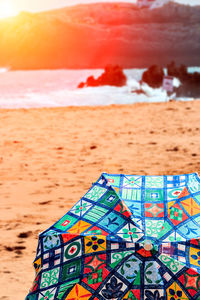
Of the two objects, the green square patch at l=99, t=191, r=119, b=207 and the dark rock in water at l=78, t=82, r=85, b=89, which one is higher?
the dark rock in water at l=78, t=82, r=85, b=89

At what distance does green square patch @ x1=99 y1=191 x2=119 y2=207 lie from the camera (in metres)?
1.89

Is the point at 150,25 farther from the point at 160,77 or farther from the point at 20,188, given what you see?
the point at 20,188

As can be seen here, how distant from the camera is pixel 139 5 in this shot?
278ft

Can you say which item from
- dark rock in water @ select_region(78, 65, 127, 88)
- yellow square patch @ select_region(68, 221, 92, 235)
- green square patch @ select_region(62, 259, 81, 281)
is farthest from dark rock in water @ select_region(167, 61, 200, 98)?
green square patch @ select_region(62, 259, 81, 281)

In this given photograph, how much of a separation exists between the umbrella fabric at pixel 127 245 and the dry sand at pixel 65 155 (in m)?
1.42

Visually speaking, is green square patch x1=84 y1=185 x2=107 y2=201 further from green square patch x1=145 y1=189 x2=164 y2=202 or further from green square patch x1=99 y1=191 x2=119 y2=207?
green square patch x1=145 y1=189 x2=164 y2=202

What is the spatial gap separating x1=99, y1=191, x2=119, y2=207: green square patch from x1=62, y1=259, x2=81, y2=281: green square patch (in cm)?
36

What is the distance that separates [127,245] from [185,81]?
1872 inches

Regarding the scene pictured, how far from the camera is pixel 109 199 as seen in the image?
193 cm

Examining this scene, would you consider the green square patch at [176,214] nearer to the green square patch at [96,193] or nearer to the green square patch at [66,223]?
the green square patch at [96,193]

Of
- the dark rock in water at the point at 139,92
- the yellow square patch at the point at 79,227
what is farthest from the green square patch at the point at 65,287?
the dark rock in water at the point at 139,92

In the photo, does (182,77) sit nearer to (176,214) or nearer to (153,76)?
(153,76)

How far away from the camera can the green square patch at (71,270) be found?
166cm

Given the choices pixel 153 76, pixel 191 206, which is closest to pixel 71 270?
pixel 191 206
